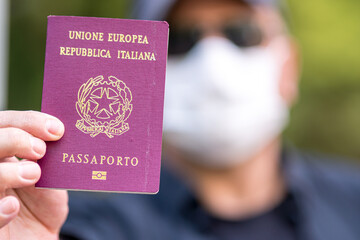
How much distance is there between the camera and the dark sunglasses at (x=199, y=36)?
9.07ft

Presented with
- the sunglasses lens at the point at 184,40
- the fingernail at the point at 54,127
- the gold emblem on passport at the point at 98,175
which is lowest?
the gold emblem on passport at the point at 98,175

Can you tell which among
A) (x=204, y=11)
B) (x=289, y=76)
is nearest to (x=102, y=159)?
(x=204, y=11)

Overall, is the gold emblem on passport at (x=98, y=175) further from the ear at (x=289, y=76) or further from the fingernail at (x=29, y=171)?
the ear at (x=289, y=76)

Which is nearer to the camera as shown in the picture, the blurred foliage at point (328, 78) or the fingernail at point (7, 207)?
the fingernail at point (7, 207)

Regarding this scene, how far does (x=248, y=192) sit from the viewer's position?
2.86 meters

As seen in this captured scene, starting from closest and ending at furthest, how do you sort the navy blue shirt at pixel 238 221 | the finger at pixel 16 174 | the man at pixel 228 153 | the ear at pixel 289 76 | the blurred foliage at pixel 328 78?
the finger at pixel 16 174, the navy blue shirt at pixel 238 221, the man at pixel 228 153, the ear at pixel 289 76, the blurred foliage at pixel 328 78

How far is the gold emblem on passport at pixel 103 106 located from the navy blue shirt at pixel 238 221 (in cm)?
105

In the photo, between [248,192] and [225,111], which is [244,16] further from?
[248,192]

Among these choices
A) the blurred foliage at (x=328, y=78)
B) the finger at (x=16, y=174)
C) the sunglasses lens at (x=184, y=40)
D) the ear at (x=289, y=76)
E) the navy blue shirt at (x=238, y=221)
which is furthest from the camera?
the blurred foliage at (x=328, y=78)

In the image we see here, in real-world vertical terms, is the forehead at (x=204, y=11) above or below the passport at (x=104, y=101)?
above

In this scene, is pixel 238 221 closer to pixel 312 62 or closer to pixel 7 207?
pixel 7 207

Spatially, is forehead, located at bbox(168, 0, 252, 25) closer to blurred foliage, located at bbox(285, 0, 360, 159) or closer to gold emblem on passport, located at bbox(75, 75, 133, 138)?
gold emblem on passport, located at bbox(75, 75, 133, 138)

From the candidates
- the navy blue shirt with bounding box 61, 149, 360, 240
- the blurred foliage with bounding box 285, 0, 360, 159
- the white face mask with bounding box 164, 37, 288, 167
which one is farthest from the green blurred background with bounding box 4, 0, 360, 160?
the navy blue shirt with bounding box 61, 149, 360, 240

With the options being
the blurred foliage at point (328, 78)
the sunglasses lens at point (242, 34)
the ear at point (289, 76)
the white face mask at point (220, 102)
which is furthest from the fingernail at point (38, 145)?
the blurred foliage at point (328, 78)
